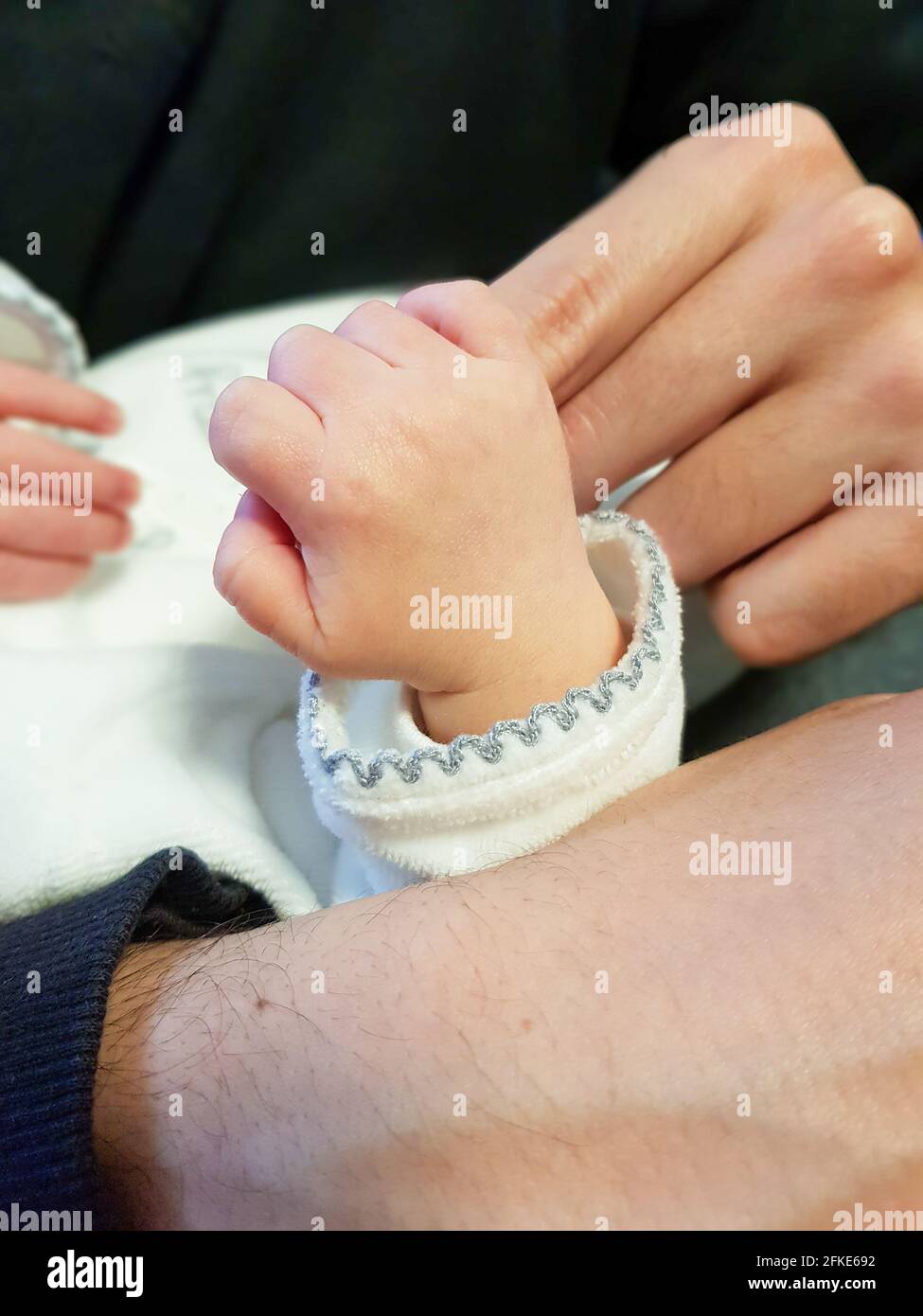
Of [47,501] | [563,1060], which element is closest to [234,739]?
[47,501]

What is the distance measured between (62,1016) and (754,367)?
1.82ft

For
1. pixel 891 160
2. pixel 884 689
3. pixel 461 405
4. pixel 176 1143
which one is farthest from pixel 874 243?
pixel 176 1143

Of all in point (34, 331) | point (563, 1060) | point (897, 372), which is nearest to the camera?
point (563, 1060)

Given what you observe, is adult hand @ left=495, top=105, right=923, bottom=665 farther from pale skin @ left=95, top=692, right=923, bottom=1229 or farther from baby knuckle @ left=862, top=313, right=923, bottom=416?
pale skin @ left=95, top=692, right=923, bottom=1229

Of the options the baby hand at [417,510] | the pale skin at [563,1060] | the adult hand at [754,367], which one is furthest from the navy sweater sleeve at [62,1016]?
the adult hand at [754,367]

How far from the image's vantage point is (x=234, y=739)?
687 mm

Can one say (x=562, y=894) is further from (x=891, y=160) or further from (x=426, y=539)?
(x=891, y=160)

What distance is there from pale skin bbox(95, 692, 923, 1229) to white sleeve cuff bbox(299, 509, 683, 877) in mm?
52

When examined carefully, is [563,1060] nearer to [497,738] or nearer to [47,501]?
[497,738]

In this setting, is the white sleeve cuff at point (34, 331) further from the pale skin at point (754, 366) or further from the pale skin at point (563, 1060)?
the pale skin at point (563, 1060)

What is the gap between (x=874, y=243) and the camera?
0.62 meters

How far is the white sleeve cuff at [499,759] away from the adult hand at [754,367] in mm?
90

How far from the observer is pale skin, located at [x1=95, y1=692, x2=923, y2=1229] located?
45 centimetres

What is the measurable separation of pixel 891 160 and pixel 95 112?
78 cm
